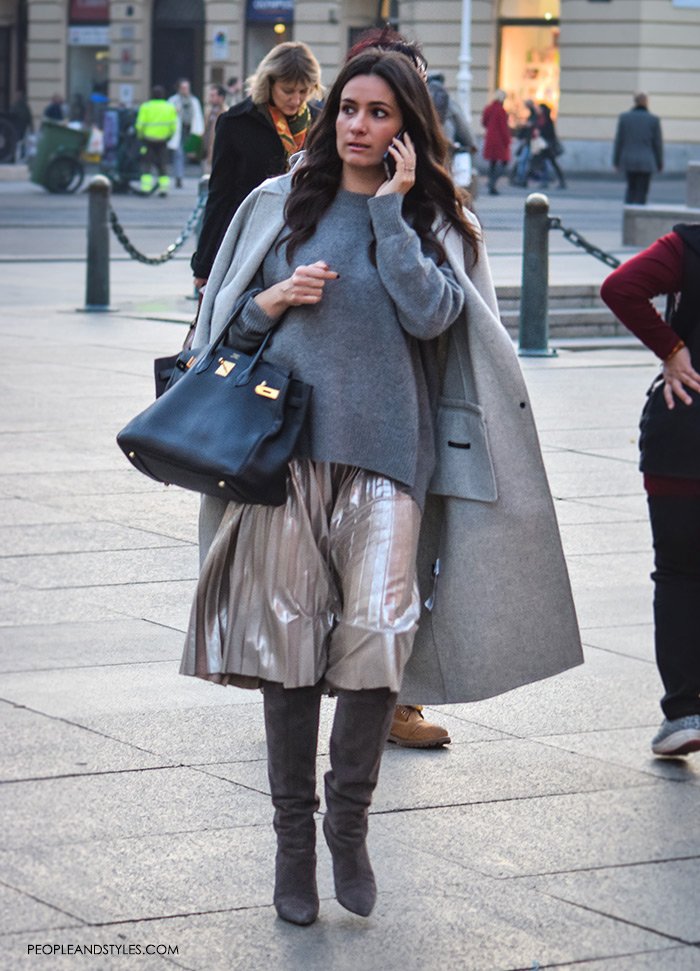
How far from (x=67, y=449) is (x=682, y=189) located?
2837 centimetres

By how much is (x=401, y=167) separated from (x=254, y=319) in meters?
0.42

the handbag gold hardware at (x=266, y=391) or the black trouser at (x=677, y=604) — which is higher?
the handbag gold hardware at (x=266, y=391)

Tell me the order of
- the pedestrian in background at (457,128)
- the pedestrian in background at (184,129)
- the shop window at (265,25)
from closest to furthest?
the pedestrian in background at (457,128) → the pedestrian in background at (184,129) → the shop window at (265,25)

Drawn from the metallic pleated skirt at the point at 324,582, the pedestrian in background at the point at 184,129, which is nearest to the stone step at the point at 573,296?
the metallic pleated skirt at the point at 324,582

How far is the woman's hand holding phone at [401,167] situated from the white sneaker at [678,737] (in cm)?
171

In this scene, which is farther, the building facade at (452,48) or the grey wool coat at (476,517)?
the building facade at (452,48)

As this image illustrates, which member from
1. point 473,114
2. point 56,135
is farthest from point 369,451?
point 473,114

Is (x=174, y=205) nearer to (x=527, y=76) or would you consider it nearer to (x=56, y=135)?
(x=56, y=135)

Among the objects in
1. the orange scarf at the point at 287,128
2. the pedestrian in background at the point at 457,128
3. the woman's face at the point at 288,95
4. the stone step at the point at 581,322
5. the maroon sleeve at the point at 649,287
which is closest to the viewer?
the maroon sleeve at the point at 649,287

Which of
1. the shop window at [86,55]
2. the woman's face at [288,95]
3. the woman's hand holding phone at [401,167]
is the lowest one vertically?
the woman's hand holding phone at [401,167]

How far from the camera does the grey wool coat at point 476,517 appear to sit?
3.93m

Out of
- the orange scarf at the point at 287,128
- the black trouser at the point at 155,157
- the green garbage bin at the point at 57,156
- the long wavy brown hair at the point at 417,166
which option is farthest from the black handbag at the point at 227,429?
the black trouser at the point at 155,157

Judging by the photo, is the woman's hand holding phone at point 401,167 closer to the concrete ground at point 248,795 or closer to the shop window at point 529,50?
the concrete ground at point 248,795

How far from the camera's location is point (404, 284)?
3693 mm
